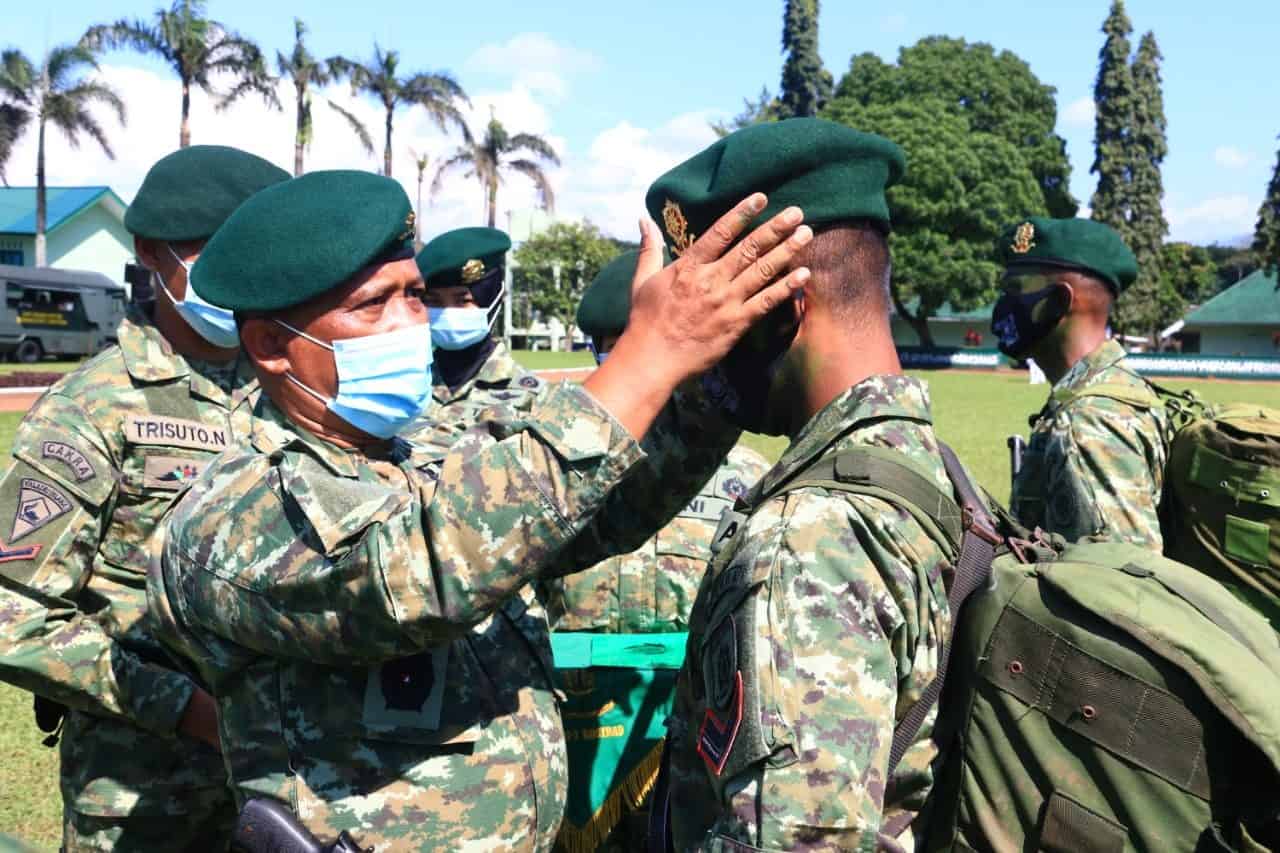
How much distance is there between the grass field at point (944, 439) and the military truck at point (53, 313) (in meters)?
1.83

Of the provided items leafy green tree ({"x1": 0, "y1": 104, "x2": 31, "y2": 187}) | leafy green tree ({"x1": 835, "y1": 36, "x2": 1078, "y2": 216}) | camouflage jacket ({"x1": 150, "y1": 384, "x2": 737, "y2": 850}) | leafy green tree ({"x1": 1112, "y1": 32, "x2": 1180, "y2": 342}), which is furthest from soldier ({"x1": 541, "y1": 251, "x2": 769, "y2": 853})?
leafy green tree ({"x1": 1112, "y1": 32, "x2": 1180, "y2": 342})

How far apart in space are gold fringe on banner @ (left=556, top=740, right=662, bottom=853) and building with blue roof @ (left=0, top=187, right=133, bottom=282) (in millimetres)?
44755

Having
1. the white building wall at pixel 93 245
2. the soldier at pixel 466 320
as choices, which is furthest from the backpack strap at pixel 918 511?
the white building wall at pixel 93 245

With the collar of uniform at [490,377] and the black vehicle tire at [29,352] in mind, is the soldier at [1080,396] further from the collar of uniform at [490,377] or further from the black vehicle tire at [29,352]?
the black vehicle tire at [29,352]

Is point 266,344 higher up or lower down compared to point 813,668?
higher up

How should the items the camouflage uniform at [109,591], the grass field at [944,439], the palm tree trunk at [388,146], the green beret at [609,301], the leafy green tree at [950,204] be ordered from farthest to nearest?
the leafy green tree at [950,204] < the palm tree trunk at [388,146] < the grass field at [944,439] < the green beret at [609,301] < the camouflage uniform at [109,591]

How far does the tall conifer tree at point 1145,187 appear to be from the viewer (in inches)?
1868

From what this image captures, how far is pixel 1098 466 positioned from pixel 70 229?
48.9 metres

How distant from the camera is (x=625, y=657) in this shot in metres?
3.07

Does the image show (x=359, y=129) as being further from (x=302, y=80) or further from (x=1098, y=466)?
(x=1098, y=466)

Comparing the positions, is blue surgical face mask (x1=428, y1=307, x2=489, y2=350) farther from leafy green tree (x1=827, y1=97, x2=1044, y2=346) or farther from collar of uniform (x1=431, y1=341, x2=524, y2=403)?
leafy green tree (x1=827, y1=97, x2=1044, y2=346)

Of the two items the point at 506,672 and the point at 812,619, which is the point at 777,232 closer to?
the point at 812,619

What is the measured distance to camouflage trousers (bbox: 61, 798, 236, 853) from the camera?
2.75m

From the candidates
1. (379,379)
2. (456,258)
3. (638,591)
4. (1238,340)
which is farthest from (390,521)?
(1238,340)
